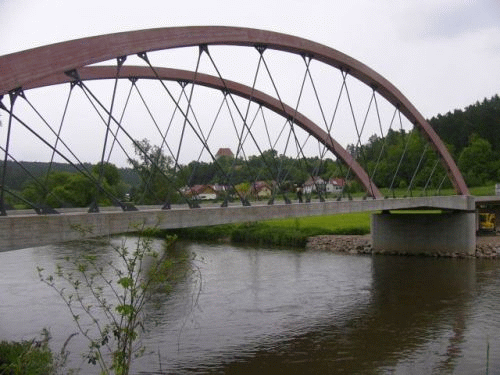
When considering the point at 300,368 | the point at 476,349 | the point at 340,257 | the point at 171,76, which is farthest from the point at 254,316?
the point at 340,257

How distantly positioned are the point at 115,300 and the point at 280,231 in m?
25.4

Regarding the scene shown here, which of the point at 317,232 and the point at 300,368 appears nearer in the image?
the point at 300,368

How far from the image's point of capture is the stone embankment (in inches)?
1484

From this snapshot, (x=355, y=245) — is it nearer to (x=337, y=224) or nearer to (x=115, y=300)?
(x=337, y=224)

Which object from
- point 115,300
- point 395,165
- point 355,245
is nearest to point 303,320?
point 115,300

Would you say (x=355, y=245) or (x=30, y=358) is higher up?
(x=30, y=358)

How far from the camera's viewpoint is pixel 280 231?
4609 centimetres

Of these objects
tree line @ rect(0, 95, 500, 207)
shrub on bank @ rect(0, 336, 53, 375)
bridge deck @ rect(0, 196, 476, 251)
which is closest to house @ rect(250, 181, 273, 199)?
tree line @ rect(0, 95, 500, 207)

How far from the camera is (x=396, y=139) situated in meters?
86.3

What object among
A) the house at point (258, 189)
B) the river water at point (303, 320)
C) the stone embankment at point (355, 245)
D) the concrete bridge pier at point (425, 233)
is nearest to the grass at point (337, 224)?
the house at point (258, 189)

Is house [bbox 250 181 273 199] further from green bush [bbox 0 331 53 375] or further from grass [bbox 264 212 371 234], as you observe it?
green bush [bbox 0 331 53 375]

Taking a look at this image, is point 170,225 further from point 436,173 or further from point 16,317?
point 436,173

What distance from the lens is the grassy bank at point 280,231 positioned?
148 ft

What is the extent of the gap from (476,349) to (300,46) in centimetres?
1178
